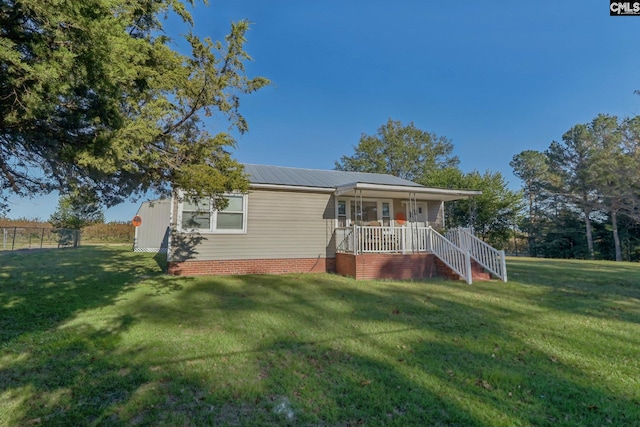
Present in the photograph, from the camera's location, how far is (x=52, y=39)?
2.95 metres

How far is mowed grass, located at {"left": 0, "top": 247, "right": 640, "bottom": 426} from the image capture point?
2430mm

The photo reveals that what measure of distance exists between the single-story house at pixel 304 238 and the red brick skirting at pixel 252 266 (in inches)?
1.2

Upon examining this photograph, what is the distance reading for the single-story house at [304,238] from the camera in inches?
368

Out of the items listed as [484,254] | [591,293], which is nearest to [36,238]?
[484,254]

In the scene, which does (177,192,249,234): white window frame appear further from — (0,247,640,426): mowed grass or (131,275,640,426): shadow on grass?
(131,275,640,426): shadow on grass

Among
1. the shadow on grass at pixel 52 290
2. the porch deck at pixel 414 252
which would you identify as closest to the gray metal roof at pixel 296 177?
the porch deck at pixel 414 252

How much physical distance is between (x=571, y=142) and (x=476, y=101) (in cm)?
1562

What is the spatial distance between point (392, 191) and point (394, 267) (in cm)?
261

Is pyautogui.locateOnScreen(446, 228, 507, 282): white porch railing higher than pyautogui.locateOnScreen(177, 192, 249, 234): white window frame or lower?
lower

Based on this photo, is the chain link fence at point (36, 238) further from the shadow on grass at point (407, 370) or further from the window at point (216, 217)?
the shadow on grass at point (407, 370)

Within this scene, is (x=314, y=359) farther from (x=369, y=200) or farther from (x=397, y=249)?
(x=369, y=200)

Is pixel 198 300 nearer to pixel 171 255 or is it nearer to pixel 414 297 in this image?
pixel 171 255
